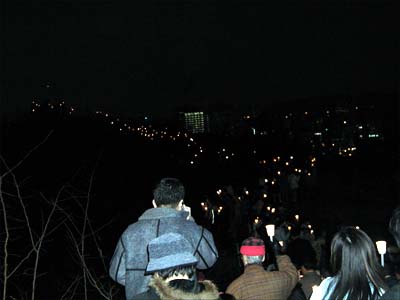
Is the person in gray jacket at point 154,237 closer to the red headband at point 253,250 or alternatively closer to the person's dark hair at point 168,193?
the person's dark hair at point 168,193

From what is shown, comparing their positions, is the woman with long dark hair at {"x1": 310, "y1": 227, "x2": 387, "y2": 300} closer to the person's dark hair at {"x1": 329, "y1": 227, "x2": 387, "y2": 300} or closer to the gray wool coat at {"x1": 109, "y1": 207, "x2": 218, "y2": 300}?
the person's dark hair at {"x1": 329, "y1": 227, "x2": 387, "y2": 300}

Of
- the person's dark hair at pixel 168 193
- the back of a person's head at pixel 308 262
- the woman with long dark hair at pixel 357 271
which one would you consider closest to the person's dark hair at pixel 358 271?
the woman with long dark hair at pixel 357 271

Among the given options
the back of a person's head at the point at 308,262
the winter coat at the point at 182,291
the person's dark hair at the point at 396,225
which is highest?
the person's dark hair at the point at 396,225

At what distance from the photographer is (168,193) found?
2.84 metres

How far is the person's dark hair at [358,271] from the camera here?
2307mm

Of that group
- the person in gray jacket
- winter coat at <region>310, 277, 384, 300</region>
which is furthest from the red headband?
winter coat at <region>310, 277, 384, 300</region>

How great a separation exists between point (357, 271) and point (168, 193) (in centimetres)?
108

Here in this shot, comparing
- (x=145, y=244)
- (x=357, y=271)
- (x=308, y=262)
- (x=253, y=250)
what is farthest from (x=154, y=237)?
(x=308, y=262)

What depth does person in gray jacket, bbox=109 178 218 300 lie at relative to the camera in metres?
2.75

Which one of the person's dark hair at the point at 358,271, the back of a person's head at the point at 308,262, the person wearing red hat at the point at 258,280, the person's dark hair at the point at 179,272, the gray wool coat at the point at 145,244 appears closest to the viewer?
the person's dark hair at the point at 179,272

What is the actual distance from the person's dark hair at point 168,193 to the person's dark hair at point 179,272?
27.4 inches

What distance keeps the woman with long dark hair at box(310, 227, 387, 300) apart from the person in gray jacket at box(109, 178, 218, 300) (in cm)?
73

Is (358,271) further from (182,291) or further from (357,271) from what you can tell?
(182,291)

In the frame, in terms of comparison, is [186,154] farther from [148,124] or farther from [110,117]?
[148,124]
